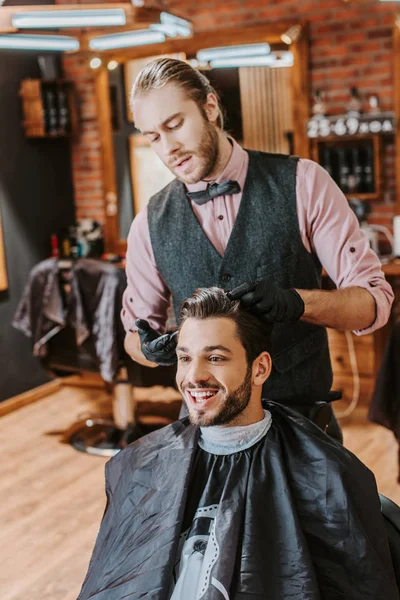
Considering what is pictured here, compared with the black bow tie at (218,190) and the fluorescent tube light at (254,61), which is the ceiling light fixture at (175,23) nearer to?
the fluorescent tube light at (254,61)

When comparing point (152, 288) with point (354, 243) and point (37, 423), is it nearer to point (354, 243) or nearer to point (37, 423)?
point (354, 243)

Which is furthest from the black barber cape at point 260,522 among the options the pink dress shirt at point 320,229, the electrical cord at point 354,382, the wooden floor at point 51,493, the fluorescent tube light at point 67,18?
the electrical cord at point 354,382

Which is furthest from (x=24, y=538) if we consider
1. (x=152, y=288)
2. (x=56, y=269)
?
(x=152, y=288)

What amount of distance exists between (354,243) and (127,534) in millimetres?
780

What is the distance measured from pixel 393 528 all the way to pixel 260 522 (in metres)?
0.26

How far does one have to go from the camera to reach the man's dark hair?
1.41 m

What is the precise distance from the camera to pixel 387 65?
389 cm

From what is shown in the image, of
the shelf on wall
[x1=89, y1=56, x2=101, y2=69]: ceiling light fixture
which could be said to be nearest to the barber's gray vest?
the shelf on wall

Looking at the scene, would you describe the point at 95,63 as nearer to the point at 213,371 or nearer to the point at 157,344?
the point at 157,344

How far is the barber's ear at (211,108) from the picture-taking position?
1.55m

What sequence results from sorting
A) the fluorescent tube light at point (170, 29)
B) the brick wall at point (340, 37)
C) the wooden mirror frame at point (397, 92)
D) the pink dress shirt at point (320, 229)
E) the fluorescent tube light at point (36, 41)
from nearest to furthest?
1. the pink dress shirt at point (320, 229)
2. the fluorescent tube light at point (36, 41)
3. the fluorescent tube light at point (170, 29)
4. the wooden mirror frame at point (397, 92)
5. the brick wall at point (340, 37)

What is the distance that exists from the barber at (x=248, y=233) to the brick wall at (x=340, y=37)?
2.57 meters

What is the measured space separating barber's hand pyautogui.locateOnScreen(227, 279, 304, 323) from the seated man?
5 centimetres

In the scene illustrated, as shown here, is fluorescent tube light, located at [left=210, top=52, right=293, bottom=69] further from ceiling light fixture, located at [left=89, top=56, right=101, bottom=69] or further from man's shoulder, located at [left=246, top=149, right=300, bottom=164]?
man's shoulder, located at [left=246, top=149, right=300, bottom=164]
